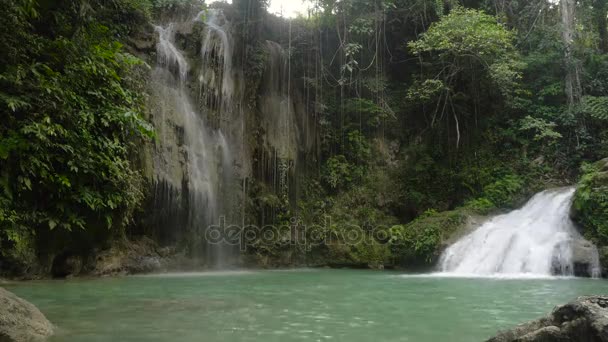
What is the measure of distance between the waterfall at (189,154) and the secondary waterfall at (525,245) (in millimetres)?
6189

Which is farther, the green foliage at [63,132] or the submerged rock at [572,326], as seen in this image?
the green foliage at [63,132]

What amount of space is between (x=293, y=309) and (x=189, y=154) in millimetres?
8084

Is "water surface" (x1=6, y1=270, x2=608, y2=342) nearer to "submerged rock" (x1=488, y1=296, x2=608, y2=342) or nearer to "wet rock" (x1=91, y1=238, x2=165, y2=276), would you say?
"submerged rock" (x1=488, y1=296, x2=608, y2=342)

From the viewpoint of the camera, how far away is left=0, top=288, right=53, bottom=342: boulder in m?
3.61

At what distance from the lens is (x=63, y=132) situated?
7188 millimetres

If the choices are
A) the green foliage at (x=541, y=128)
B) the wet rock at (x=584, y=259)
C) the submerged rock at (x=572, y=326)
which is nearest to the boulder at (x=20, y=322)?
the submerged rock at (x=572, y=326)

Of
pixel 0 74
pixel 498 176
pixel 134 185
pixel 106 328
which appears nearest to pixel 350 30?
pixel 498 176

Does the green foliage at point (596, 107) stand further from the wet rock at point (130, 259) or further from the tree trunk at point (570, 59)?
the wet rock at point (130, 259)

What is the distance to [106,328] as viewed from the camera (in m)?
4.20

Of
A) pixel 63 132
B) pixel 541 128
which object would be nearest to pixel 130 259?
pixel 63 132

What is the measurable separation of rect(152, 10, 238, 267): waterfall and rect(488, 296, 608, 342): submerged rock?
981cm

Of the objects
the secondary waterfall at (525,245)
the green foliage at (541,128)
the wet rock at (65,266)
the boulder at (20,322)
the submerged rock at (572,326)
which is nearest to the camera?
the submerged rock at (572,326)

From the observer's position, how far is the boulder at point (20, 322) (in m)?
3.61

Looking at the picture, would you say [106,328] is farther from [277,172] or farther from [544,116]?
[544,116]
